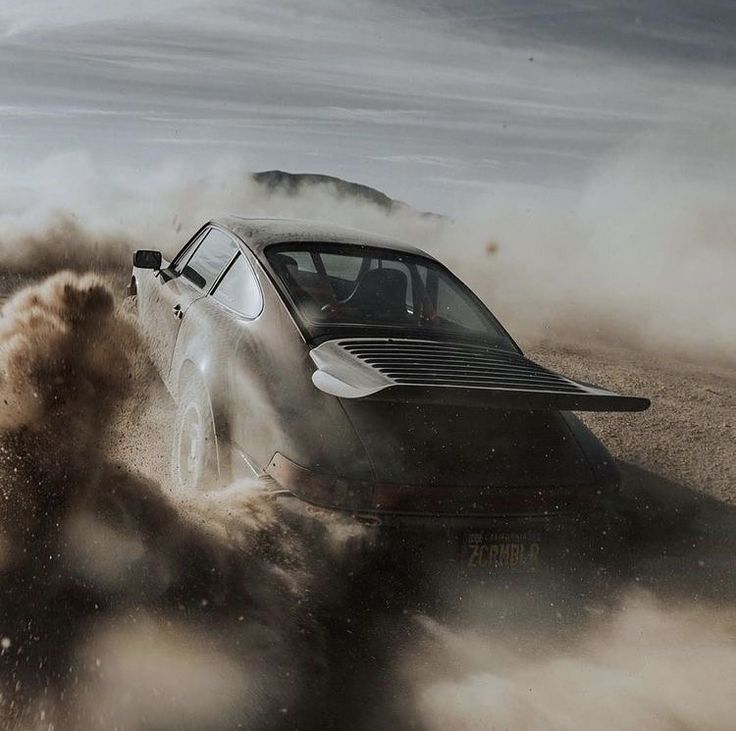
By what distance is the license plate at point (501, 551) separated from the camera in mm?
2859

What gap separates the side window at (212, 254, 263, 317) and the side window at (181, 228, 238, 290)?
0.15 m

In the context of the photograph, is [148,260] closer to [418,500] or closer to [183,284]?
[183,284]

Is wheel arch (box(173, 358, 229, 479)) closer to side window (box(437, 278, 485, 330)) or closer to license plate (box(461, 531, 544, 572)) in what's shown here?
license plate (box(461, 531, 544, 572))

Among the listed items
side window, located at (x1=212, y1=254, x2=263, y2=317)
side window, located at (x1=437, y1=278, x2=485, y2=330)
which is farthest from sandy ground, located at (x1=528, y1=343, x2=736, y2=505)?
side window, located at (x1=212, y1=254, x2=263, y2=317)

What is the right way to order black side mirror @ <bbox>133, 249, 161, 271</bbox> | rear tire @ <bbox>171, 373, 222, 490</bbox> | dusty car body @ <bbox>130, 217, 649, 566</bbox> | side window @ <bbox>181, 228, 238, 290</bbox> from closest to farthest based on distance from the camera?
1. dusty car body @ <bbox>130, 217, 649, 566</bbox>
2. rear tire @ <bbox>171, 373, 222, 490</bbox>
3. side window @ <bbox>181, 228, 238, 290</bbox>
4. black side mirror @ <bbox>133, 249, 161, 271</bbox>

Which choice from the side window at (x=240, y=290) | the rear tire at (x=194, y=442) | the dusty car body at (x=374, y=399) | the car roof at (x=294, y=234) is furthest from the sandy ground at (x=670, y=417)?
the rear tire at (x=194, y=442)

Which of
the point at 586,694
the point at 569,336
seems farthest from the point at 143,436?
the point at 569,336

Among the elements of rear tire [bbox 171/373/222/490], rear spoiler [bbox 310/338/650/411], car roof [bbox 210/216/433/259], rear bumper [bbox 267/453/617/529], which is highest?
car roof [bbox 210/216/433/259]

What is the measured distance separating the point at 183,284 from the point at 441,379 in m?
2.50

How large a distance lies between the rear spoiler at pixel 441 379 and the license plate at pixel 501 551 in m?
0.51

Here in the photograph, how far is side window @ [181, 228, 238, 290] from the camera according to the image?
14.3 ft

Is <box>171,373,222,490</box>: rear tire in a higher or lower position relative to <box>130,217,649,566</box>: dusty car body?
lower

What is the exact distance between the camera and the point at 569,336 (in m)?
11.3

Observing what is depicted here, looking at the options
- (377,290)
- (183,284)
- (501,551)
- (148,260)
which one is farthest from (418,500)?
(148,260)
